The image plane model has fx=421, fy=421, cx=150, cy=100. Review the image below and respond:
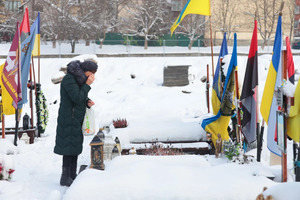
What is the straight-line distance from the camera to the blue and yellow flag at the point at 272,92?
5.68 metres

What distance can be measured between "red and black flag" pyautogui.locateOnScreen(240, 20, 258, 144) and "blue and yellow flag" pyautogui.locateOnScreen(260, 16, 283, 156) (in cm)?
71

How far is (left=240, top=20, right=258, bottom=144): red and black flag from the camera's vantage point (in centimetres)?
669

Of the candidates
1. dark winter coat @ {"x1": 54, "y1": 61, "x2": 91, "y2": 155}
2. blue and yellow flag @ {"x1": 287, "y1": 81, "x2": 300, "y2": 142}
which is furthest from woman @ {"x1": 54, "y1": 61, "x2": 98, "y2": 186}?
blue and yellow flag @ {"x1": 287, "y1": 81, "x2": 300, "y2": 142}

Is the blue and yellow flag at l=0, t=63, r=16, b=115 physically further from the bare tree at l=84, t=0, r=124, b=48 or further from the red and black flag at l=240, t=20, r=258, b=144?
the bare tree at l=84, t=0, r=124, b=48

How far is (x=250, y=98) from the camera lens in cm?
673

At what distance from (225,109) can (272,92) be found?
1.70 metres

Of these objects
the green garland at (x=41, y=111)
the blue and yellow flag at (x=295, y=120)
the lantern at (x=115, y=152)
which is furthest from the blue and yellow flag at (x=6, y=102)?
the blue and yellow flag at (x=295, y=120)

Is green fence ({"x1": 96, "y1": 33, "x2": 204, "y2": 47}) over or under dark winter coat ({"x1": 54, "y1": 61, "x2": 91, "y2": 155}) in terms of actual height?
over

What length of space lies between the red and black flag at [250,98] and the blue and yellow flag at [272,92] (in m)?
0.71

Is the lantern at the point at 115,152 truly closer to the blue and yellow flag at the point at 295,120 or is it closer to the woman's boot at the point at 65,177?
the woman's boot at the point at 65,177

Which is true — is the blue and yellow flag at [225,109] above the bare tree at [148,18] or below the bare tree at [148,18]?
below

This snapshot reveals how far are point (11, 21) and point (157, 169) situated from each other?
29.7m

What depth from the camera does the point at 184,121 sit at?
9727 millimetres

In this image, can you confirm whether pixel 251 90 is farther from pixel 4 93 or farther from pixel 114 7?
pixel 114 7
